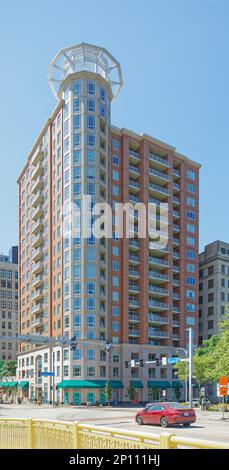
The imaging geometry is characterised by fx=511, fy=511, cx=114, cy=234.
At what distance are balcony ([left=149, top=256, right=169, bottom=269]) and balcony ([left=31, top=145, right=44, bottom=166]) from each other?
92.8 feet

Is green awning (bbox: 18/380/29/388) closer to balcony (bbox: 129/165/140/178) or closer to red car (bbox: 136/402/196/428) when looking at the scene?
balcony (bbox: 129/165/140/178)

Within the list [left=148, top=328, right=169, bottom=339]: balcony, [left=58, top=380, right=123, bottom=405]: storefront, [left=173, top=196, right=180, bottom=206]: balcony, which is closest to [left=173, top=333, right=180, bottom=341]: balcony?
[left=148, top=328, right=169, bottom=339]: balcony

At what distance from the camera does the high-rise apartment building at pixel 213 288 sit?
102 m

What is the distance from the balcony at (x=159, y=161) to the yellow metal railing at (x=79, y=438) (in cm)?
7833

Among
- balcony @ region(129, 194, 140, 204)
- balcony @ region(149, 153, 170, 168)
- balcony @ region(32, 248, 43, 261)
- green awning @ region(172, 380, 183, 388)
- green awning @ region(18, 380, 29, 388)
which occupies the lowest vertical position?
green awning @ region(18, 380, 29, 388)

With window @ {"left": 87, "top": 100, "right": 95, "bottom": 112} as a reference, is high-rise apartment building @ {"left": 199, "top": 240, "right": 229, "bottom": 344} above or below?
below

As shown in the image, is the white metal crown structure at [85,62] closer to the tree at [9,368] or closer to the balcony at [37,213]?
the balcony at [37,213]

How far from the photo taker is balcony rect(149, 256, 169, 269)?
85.4m

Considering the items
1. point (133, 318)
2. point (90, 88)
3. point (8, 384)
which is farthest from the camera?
point (8, 384)

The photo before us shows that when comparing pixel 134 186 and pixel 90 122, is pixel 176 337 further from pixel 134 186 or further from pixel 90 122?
pixel 90 122

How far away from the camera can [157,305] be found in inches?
3346

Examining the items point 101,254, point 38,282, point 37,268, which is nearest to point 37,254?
point 37,268

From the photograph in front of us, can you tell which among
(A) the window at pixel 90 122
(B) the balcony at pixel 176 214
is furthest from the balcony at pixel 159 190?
(A) the window at pixel 90 122

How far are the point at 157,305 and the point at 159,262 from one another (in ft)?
23.8
